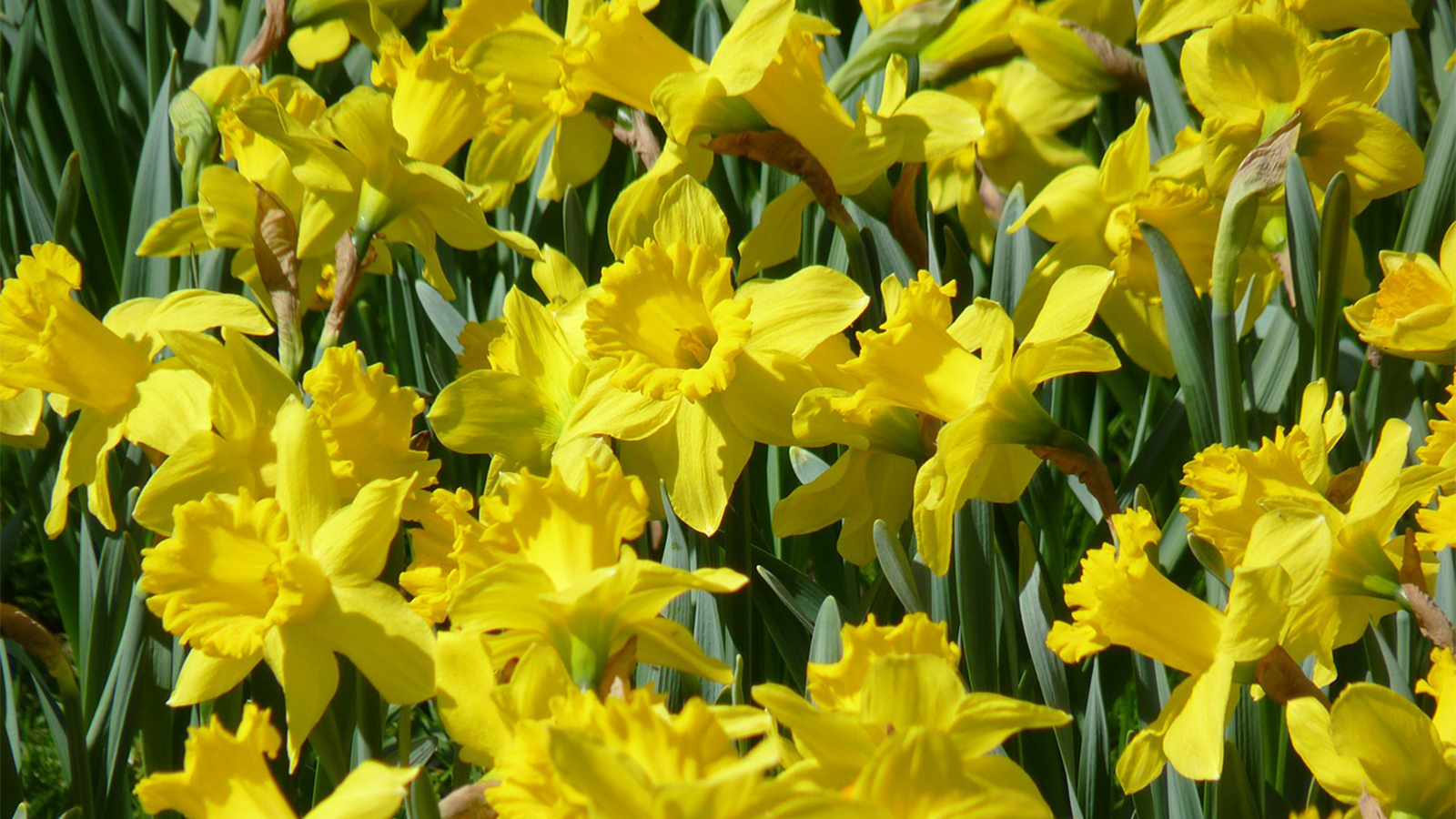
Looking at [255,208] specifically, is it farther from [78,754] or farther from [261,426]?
[78,754]

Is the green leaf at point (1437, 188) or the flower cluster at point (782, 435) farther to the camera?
the green leaf at point (1437, 188)

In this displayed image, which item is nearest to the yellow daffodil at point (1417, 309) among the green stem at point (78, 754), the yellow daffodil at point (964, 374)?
the yellow daffodil at point (964, 374)

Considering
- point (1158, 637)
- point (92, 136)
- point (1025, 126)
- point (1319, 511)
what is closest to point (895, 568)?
point (1158, 637)

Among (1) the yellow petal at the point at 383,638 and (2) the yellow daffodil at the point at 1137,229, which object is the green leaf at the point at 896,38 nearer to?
(2) the yellow daffodil at the point at 1137,229

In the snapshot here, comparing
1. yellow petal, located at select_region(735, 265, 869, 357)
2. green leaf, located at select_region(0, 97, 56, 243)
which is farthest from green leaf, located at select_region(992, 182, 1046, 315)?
green leaf, located at select_region(0, 97, 56, 243)

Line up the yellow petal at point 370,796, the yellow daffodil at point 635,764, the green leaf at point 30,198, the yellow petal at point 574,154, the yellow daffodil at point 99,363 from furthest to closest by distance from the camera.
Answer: the green leaf at point 30,198 → the yellow petal at point 574,154 → the yellow daffodil at point 99,363 → the yellow petal at point 370,796 → the yellow daffodil at point 635,764

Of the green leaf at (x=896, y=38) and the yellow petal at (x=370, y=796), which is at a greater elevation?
the green leaf at (x=896, y=38)
